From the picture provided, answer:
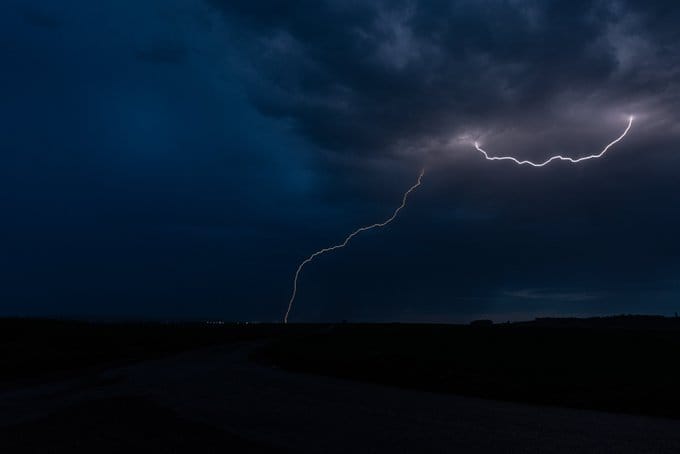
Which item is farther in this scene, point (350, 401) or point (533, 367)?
point (533, 367)

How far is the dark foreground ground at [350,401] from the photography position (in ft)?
31.4

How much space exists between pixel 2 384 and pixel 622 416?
17.6 metres

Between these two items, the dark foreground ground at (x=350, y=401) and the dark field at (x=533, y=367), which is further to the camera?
the dark field at (x=533, y=367)

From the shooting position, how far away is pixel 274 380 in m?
18.1

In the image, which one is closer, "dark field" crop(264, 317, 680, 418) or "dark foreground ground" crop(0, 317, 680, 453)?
"dark foreground ground" crop(0, 317, 680, 453)

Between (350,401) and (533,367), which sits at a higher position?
(533,367)

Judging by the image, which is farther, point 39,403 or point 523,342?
point 523,342

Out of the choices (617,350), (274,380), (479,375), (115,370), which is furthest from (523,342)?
Result: (115,370)

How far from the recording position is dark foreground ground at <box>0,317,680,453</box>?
9.57 metres

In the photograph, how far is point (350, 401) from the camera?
14.0 metres

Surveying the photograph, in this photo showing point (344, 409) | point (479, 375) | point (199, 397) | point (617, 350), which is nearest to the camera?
point (344, 409)

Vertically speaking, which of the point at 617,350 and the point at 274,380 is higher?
the point at 617,350

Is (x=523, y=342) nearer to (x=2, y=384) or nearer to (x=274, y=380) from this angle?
(x=274, y=380)

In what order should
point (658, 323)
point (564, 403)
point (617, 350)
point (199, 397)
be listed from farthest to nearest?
1. point (658, 323)
2. point (617, 350)
3. point (199, 397)
4. point (564, 403)
